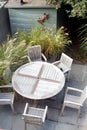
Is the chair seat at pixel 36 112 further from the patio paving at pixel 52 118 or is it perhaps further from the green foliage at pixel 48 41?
the green foliage at pixel 48 41

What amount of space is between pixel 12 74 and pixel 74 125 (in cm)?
206

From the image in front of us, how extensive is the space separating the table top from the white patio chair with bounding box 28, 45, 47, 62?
0.47 meters

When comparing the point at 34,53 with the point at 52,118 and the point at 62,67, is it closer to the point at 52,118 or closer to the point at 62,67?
the point at 62,67

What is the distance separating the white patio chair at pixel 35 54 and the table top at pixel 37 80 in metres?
0.47

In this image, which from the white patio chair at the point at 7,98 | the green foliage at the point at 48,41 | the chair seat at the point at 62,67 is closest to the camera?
the white patio chair at the point at 7,98

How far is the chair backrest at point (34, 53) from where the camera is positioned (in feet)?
21.5

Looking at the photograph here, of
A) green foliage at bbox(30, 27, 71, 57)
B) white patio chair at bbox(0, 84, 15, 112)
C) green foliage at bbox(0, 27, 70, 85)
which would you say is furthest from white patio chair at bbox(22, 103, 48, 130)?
green foliage at bbox(30, 27, 71, 57)

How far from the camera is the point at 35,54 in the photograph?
263 inches

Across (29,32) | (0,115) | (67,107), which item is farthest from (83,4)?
(0,115)

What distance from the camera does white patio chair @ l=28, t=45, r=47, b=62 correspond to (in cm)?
655

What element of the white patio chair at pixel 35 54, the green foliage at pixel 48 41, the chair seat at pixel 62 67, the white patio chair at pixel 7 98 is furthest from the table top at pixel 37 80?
the green foliage at pixel 48 41

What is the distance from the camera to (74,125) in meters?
5.34

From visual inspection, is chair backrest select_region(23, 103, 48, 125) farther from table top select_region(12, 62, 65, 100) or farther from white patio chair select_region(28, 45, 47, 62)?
white patio chair select_region(28, 45, 47, 62)

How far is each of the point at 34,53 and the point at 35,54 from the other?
0.17ft
